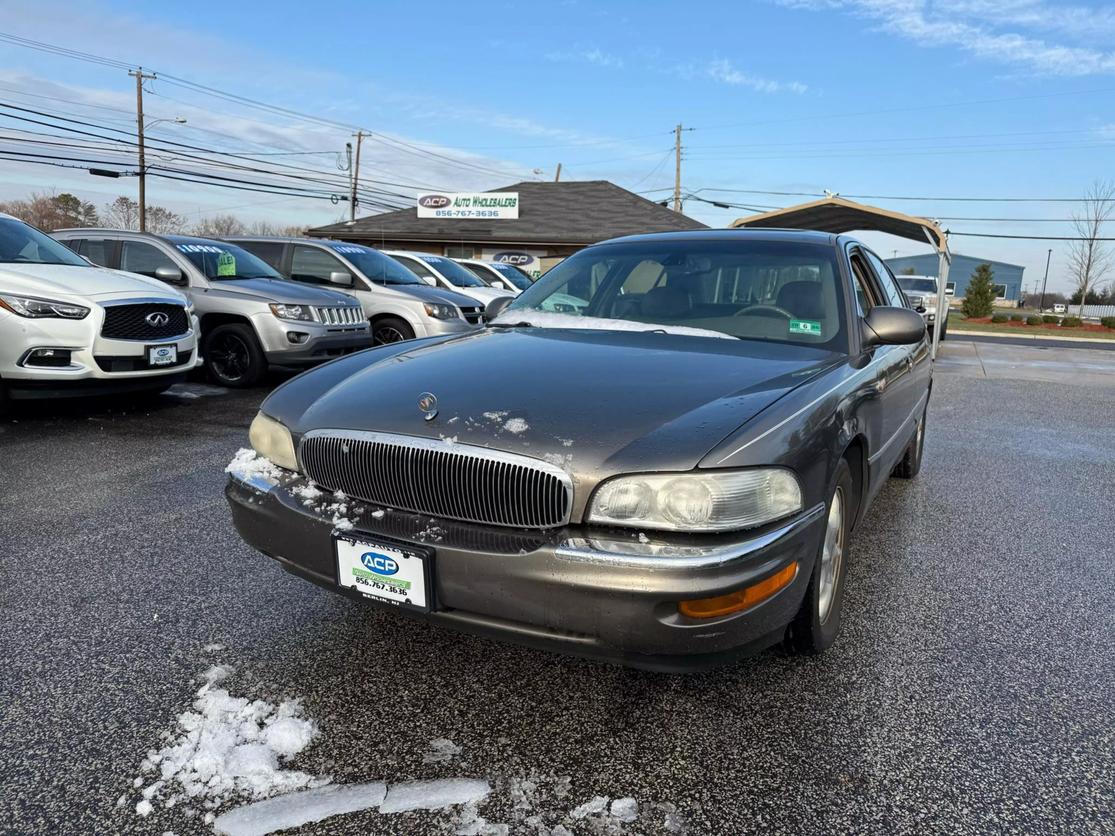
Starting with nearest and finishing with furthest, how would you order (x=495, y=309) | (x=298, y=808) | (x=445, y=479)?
1. (x=298, y=808)
2. (x=445, y=479)
3. (x=495, y=309)

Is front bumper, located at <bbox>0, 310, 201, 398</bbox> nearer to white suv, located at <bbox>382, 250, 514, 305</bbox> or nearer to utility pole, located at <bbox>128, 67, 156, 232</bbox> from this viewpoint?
white suv, located at <bbox>382, 250, 514, 305</bbox>

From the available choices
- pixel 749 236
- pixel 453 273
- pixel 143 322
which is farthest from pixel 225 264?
pixel 749 236

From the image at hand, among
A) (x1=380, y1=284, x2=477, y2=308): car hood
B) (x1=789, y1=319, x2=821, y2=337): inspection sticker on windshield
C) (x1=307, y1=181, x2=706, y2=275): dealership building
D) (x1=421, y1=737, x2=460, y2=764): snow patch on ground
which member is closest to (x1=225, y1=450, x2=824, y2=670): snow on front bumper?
(x1=421, y1=737, x2=460, y2=764): snow patch on ground

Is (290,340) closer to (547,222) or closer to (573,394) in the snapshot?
(573,394)

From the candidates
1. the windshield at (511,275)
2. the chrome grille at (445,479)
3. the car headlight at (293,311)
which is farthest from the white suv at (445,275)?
the chrome grille at (445,479)

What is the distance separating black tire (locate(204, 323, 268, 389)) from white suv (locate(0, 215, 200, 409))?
1.25 metres

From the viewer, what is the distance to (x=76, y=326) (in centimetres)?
564

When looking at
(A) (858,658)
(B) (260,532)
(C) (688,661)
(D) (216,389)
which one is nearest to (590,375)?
(C) (688,661)

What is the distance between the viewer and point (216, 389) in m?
8.05

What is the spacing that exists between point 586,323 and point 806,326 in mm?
911

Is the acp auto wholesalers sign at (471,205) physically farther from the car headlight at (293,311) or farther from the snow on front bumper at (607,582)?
the snow on front bumper at (607,582)

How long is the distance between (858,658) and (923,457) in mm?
3760

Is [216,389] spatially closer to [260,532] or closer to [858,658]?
[260,532]

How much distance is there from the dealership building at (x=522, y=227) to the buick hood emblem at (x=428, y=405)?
85.3 feet
